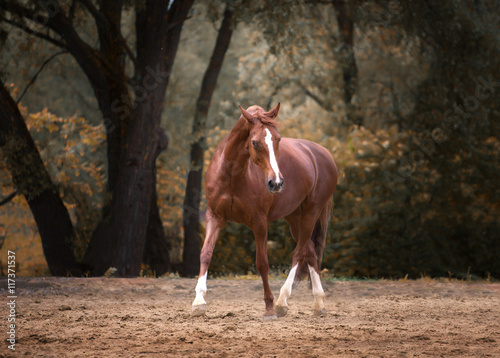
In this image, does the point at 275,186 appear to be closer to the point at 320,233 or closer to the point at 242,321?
the point at 242,321

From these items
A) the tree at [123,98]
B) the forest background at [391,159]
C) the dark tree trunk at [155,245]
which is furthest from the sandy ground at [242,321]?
the dark tree trunk at [155,245]

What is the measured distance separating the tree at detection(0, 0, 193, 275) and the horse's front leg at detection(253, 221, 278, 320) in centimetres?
544

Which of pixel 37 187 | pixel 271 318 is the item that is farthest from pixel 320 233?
pixel 37 187

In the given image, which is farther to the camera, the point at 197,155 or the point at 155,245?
the point at 197,155

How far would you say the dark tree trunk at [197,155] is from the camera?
1441cm

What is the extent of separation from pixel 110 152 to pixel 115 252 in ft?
6.67

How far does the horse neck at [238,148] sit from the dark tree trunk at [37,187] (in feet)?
19.9

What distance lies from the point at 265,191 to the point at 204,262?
965 millimetres

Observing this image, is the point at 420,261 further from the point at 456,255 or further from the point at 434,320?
the point at 434,320

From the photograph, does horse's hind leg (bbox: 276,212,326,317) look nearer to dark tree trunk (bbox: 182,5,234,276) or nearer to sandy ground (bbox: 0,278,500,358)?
sandy ground (bbox: 0,278,500,358)

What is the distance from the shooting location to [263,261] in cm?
698

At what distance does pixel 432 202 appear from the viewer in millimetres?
13633

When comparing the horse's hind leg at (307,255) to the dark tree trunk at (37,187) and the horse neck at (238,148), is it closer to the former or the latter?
the horse neck at (238,148)

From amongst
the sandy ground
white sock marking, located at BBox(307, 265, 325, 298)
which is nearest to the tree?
the sandy ground
